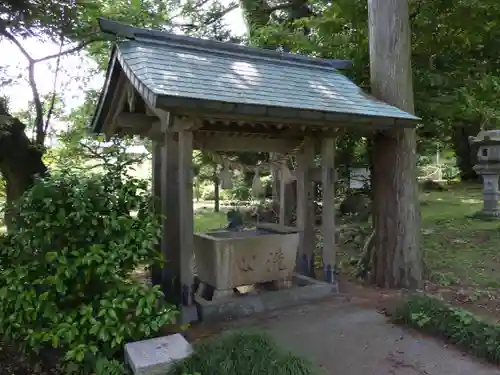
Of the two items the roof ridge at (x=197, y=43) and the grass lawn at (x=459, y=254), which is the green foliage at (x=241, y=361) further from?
the roof ridge at (x=197, y=43)

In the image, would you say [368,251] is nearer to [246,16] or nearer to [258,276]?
[258,276]

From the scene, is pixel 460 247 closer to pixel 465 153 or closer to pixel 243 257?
pixel 243 257

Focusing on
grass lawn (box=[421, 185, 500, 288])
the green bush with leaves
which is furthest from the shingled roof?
grass lawn (box=[421, 185, 500, 288])

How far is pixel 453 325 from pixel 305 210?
8.60ft

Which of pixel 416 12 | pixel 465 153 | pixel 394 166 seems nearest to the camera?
pixel 394 166

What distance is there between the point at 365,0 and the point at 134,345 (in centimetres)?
695

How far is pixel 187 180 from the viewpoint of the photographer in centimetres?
470

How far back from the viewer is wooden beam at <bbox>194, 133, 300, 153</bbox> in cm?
539

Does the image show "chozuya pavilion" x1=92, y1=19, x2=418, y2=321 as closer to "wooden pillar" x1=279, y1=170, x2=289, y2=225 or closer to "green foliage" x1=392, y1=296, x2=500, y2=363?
"wooden pillar" x1=279, y1=170, x2=289, y2=225

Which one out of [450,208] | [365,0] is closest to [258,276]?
[365,0]

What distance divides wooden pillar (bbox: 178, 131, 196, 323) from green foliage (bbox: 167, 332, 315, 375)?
53.8 inches

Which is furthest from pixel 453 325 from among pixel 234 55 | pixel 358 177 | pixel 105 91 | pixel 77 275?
pixel 358 177

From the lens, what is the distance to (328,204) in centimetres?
571

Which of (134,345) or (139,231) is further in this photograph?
(139,231)
